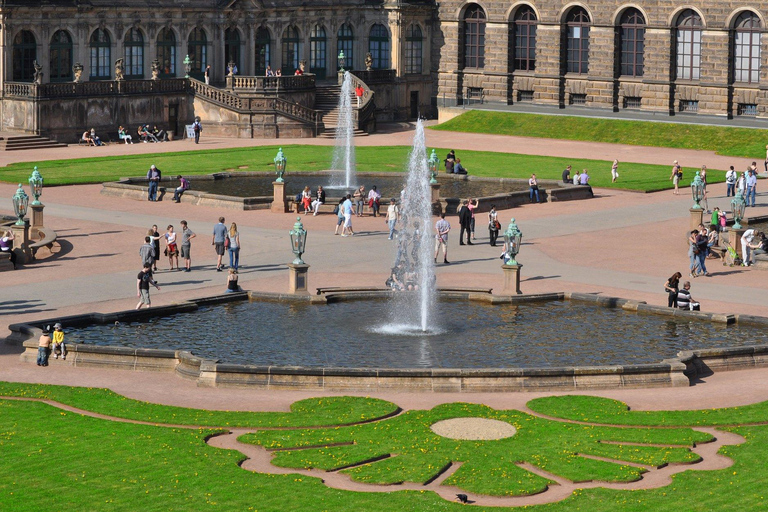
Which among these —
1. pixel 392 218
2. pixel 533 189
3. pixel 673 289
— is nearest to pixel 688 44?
pixel 533 189

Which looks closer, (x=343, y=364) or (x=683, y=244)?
(x=343, y=364)

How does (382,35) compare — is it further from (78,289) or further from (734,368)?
(734,368)

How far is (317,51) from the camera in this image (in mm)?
95562

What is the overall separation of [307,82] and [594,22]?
18473mm

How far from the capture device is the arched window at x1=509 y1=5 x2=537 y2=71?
95.4 metres

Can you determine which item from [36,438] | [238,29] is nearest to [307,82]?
[238,29]

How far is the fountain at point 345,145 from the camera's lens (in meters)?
65.0

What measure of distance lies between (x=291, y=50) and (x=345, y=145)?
17.6m

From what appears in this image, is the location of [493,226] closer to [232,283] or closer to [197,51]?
[232,283]

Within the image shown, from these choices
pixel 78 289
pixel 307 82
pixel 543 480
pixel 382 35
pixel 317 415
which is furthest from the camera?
pixel 382 35

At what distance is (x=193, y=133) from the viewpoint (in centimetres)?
8312

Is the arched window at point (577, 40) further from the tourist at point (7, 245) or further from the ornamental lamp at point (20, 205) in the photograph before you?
the tourist at point (7, 245)

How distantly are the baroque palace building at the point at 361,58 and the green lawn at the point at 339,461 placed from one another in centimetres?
5195

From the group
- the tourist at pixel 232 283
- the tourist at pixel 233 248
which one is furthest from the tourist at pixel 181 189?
the tourist at pixel 232 283
